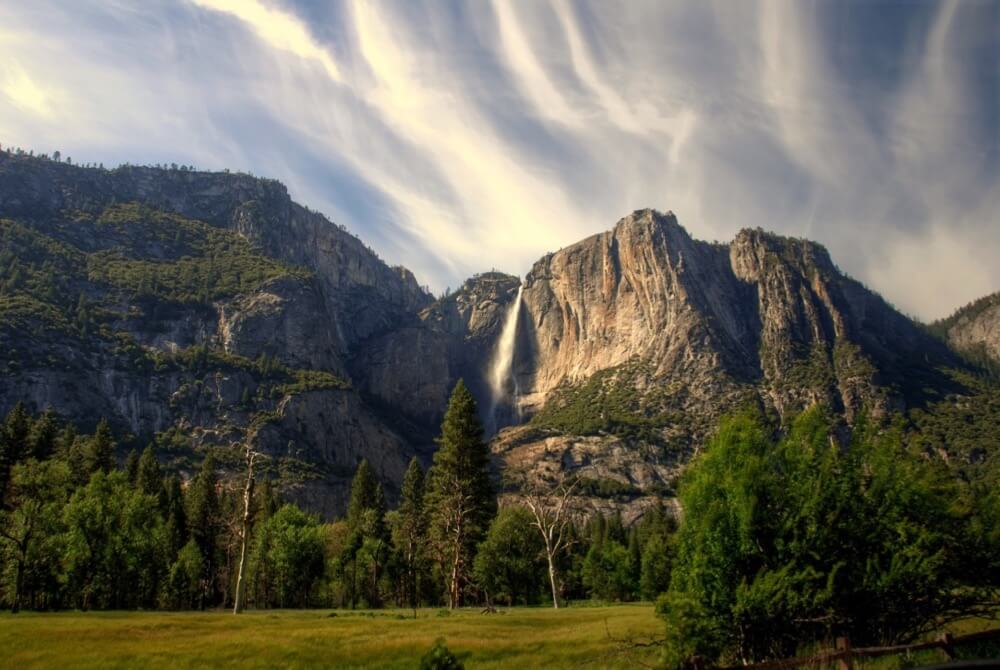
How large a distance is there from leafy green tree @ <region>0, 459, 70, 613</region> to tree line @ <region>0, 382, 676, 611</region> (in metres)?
0.16

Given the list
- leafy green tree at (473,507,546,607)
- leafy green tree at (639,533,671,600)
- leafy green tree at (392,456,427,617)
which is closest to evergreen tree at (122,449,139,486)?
leafy green tree at (392,456,427,617)

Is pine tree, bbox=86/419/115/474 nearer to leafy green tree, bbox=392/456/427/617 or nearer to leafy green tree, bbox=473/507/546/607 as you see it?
leafy green tree, bbox=392/456/427/617

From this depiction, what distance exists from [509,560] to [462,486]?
22.9 m

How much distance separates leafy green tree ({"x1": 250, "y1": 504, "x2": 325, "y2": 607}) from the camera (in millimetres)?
76500

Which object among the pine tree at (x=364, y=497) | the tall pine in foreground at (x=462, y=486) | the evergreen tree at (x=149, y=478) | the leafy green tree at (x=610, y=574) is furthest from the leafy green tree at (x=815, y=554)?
the leafy green tree at (x=610, y=574)

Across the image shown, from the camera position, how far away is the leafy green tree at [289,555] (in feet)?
251

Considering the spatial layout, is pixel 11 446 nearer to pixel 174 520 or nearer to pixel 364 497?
pixel 174 520

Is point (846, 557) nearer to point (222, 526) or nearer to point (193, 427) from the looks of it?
point (222, 526)

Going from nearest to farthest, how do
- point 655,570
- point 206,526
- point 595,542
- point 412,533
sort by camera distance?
point 412,533
point 206,526
point 655,570
point 595,542

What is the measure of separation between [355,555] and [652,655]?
69.2m

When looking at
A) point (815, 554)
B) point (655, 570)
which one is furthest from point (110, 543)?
point (655, 570)

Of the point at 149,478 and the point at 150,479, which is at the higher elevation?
the point at 149,478

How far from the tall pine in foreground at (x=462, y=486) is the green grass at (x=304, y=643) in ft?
84.9

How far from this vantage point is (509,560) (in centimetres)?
7962
